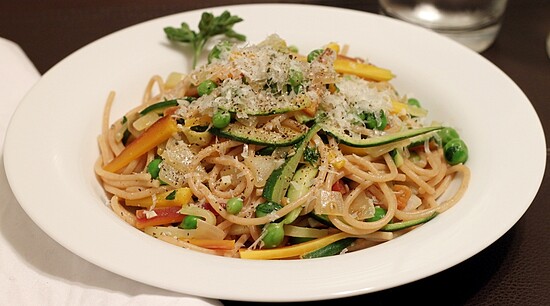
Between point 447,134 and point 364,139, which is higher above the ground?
point 364,139

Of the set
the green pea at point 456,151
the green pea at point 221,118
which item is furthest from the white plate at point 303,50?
the green pea at point 221,118

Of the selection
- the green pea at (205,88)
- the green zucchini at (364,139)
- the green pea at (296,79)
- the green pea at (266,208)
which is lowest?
the green pea at (266,208)

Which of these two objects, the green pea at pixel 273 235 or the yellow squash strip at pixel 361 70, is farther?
the yellow squash strip at pixel 361 70

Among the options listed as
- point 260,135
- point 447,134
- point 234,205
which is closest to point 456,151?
point 447,134

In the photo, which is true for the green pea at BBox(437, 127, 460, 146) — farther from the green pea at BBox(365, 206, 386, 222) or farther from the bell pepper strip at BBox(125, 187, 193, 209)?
the bell pepper strip at BBox(125, 187, 193, 209)

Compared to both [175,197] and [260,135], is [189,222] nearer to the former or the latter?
[175,197]

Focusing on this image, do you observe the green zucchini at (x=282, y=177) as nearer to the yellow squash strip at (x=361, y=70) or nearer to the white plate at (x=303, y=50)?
the white plate at (x=303, y=50)

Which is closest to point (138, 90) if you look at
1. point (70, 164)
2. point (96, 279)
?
point (70, 164)
